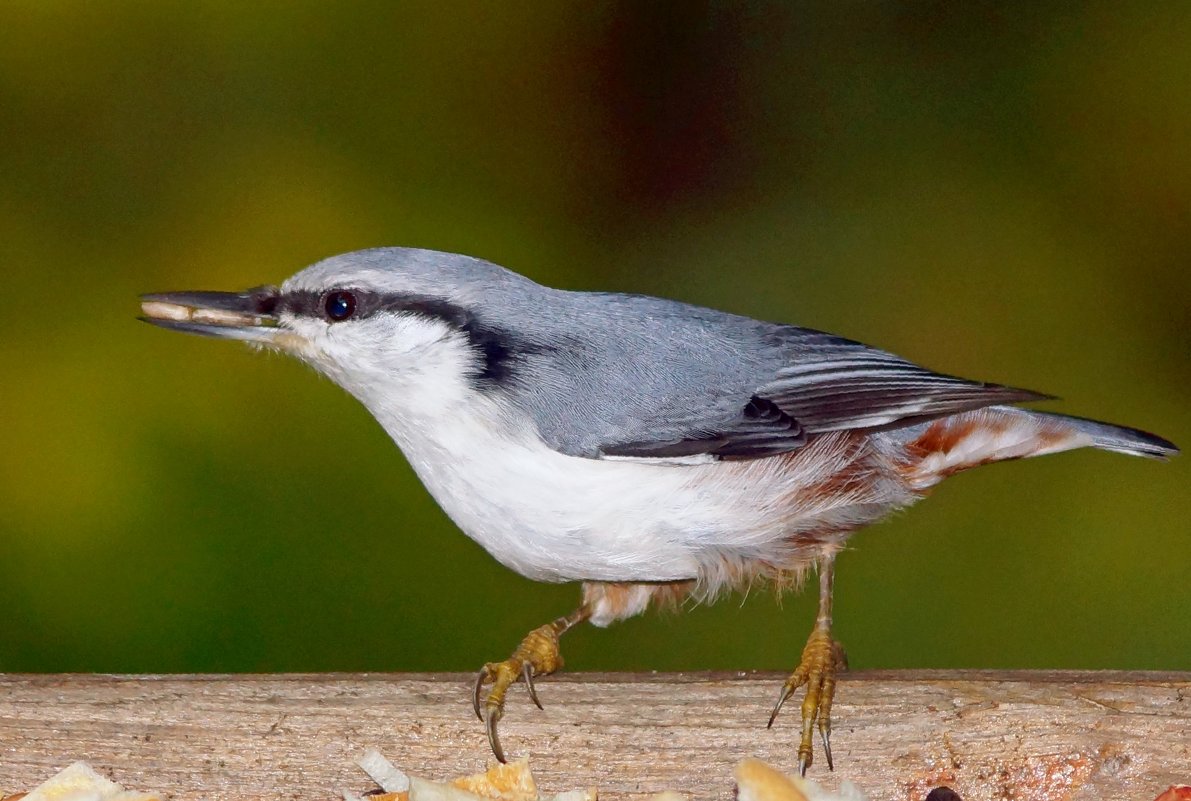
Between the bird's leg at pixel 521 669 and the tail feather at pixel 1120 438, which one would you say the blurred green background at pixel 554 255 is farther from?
the tail feather at pixel 1120 438

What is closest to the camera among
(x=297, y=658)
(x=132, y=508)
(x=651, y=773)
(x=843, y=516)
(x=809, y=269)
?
(x=651, y=773)

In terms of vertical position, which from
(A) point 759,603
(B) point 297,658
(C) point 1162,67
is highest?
(C) point 1162,67

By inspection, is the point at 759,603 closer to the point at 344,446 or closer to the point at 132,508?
the point at 344,446

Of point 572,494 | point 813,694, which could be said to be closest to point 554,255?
point 572,494

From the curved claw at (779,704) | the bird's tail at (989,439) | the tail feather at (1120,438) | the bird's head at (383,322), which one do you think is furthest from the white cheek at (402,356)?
the tail feather at (1120,438)

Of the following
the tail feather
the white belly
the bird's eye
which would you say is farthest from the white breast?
the tail feather

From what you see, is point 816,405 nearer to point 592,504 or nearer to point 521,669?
point 592,504

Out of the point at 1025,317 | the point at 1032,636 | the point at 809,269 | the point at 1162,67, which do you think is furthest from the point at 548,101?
A: the point at 1032,636
